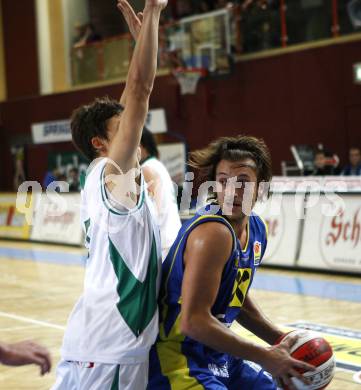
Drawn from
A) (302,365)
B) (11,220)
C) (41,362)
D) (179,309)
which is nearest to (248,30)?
(11,220)

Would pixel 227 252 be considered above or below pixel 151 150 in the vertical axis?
below

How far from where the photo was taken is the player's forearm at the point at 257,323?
3.74m

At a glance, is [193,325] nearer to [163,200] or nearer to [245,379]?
[245,379]

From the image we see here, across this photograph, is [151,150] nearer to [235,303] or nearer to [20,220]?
[235,303]

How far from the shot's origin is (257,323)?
3764 millimetres

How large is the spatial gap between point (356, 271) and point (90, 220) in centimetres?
815

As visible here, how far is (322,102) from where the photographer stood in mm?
16484

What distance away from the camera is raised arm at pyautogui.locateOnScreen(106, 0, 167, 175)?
311 centimetres

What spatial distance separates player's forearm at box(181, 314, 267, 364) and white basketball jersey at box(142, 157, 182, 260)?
117 inches

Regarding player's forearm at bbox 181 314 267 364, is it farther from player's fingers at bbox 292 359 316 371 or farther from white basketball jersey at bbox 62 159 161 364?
white basketball jersey at bbox 62 159 161 364

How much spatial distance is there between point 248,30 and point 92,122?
14.5m

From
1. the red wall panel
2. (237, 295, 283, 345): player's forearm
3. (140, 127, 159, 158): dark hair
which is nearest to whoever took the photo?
(237, 295, 283, 345): player's forearm

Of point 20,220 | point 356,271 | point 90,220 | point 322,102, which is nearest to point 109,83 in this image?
point 20,220

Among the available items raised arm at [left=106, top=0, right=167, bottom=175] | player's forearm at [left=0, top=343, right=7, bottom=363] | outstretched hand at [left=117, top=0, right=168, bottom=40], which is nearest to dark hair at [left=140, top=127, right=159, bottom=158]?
outstretched hand at [left=117, top=0, right=168, bottom=40]
